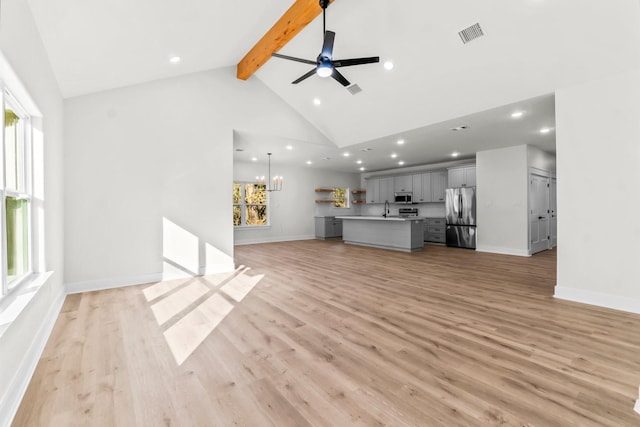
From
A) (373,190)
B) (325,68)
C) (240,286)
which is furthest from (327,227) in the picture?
(325,68)

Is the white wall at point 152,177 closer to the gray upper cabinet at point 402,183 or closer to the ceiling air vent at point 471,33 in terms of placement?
the ceiling air vent at point 471,33

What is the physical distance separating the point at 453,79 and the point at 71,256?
581 centimetres

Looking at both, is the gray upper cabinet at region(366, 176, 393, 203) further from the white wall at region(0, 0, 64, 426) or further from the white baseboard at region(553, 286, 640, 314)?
the white wall at region(0, 0, 64, 426)

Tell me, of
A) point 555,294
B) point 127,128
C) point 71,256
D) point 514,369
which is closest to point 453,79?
point 555,294

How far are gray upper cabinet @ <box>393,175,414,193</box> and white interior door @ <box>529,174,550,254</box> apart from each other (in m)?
3.54

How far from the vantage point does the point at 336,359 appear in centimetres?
209

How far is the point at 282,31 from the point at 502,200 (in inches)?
246

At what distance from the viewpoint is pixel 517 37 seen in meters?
3.19

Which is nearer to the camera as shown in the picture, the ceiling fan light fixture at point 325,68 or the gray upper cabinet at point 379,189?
the ceiling fan light fixture at point 325,68

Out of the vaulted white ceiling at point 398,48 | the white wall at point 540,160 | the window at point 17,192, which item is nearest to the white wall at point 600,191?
the vaulted white ceiling at point 398,48

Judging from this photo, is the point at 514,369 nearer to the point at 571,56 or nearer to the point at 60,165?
the point at 571,56

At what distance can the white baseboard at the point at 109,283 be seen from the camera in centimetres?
383

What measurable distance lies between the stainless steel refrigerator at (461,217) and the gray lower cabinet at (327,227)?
3.92 meters

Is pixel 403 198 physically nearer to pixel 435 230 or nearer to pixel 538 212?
pixel 435 230
